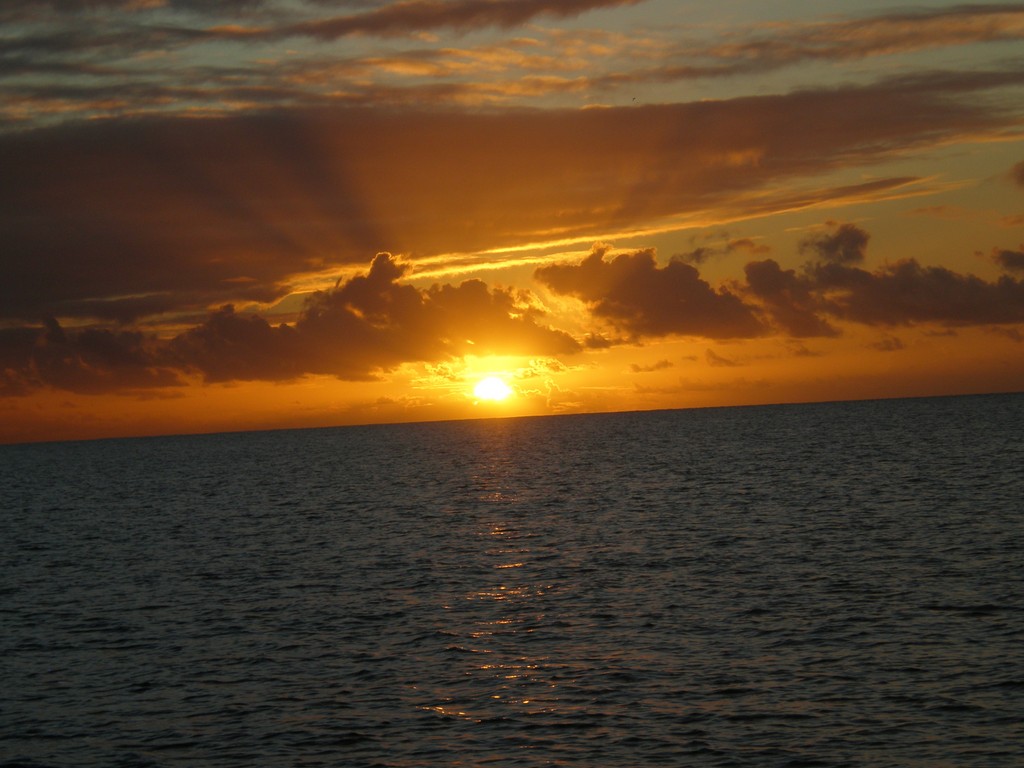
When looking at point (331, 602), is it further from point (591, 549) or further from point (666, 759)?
point (666, 759)

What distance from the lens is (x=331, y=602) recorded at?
44656 mm

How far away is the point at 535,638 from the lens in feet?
119

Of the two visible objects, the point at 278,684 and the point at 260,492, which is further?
the point at 260,492

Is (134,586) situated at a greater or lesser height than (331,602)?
greater

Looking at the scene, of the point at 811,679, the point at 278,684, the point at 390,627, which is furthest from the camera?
the point at 390,627

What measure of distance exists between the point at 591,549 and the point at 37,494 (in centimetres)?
10892

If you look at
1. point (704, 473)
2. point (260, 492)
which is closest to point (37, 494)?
→ point (260, 492)

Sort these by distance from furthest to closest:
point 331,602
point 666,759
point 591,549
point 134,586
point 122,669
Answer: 1. point 591,549
2. point 134,586
3. point 331,602
4. point 122,669
5. point 666,759

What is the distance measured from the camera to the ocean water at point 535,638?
25469mm

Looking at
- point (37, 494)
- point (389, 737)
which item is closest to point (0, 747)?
point (389, 737)

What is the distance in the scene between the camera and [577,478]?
4850 inches

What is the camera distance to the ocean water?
2547 centimetres

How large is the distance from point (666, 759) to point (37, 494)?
13653 centimetres

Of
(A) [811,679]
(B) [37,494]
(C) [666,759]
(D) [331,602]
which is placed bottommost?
(C) [666,759]
